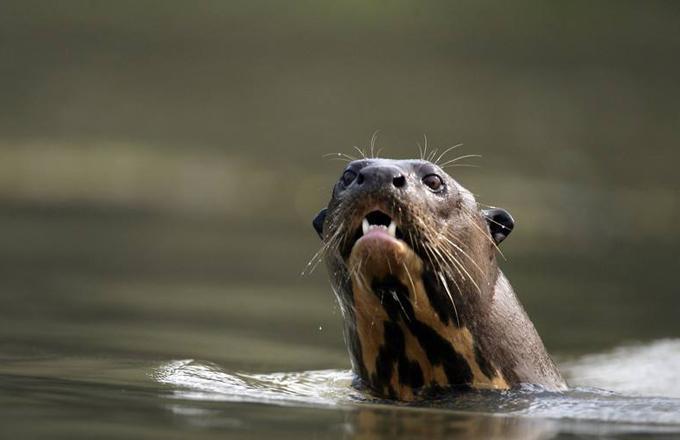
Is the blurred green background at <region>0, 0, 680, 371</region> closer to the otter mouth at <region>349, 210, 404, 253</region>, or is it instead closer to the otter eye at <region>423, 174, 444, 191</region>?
the otter eye at <region>423, 174, 444, 191</region>

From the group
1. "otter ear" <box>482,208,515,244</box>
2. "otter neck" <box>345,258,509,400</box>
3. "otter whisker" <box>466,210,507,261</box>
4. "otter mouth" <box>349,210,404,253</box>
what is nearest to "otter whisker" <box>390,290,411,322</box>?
"otter neck" <box>345,258,509,400</box>

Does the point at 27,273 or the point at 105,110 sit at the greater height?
the point at 105,110

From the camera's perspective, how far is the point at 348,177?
7.18 metres

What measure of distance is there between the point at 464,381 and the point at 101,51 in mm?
12783

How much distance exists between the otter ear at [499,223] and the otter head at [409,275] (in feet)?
0.62

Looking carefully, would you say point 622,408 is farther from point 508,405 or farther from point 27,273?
point 27,273

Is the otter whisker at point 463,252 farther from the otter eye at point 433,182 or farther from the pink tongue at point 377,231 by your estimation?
the pink tongue at point 377,231

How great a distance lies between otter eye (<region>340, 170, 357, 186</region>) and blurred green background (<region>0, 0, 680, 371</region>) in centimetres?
528

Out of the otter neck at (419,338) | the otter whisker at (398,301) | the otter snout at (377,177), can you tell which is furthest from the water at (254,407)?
the otter snout at (377,177)

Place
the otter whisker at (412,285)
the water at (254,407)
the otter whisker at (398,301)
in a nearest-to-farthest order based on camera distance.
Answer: the water at (254,407)
the otter whisker at (412,285)
the otter whisker at (398,301)

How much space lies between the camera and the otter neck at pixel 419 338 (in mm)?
7156

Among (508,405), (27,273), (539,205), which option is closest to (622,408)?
(508,405)

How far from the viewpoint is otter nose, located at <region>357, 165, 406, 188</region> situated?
271 inches

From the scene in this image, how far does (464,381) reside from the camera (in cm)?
736
